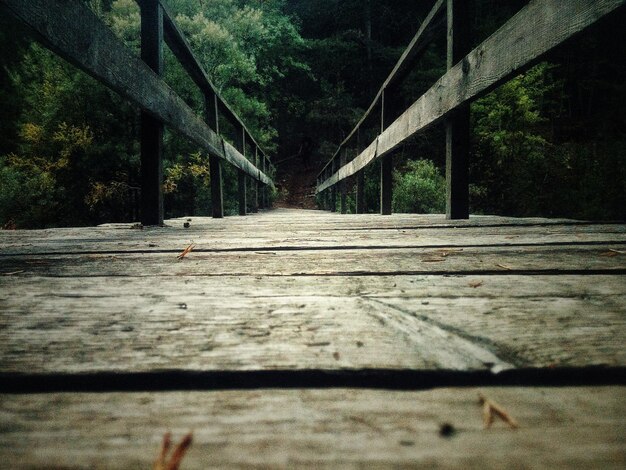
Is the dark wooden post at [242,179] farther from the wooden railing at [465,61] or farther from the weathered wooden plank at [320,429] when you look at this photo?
the weathered wooden plank at [320,429]

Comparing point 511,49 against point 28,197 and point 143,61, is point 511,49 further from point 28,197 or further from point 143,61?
point 28,197

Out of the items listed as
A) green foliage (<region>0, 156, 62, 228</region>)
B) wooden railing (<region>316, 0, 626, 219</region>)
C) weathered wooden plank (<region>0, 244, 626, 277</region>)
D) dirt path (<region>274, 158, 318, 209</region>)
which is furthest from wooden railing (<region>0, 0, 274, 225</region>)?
dirt path (<region>274, 158, 318, 209</region>)

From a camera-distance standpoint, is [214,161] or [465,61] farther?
[214,161]

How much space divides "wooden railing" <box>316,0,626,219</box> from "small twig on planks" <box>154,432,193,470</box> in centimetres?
142

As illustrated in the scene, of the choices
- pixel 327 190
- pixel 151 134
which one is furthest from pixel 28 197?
pixel 327 190

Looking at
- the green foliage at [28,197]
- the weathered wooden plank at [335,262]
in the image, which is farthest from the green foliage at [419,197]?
the weathered wooden plank at [335,262]

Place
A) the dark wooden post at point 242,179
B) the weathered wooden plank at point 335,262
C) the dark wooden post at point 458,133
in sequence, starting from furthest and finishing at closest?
A: 1. the dark wooden post at point 242,179
2. the dark wooden post at point 458,133
3. the weathered wooden plank at point 335,262

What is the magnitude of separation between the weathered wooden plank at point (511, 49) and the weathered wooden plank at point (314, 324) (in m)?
0.89

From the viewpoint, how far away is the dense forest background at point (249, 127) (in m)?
10.1

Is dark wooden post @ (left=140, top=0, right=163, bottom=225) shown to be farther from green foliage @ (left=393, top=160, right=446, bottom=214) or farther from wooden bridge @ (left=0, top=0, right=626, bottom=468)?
green foliage @ (left=393, top=160, right=446, bottom=214)

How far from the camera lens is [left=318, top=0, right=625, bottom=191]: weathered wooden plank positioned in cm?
113

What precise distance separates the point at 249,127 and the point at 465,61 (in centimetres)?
1374

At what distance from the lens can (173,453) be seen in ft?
0.97

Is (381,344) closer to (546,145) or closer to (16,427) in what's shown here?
(16,427)
